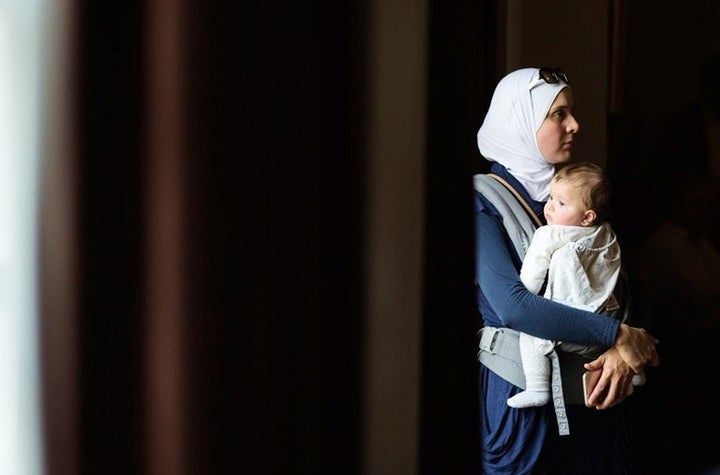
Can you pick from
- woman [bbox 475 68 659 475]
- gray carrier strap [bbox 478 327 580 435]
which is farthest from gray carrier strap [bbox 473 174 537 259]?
gray carrier strap [bbox 478 327 580 435]

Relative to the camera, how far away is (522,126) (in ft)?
3.63

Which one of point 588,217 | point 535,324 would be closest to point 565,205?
point 588,217

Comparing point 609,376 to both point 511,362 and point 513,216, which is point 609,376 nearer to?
point 511,362

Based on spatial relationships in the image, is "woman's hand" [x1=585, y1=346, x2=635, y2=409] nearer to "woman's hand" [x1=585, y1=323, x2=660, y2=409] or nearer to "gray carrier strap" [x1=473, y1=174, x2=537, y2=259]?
"woman's hand" [x1=585, y1=323, x2=660, y2=409]

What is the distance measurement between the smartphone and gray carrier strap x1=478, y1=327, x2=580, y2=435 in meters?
0.01

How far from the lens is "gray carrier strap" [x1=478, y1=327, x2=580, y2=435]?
1070 millimetres

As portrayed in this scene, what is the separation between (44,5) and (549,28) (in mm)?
815

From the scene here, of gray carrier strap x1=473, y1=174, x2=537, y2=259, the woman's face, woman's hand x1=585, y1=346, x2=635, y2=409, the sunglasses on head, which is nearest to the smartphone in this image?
woman's hand x1=585, y1=346, x2=635, y2=409

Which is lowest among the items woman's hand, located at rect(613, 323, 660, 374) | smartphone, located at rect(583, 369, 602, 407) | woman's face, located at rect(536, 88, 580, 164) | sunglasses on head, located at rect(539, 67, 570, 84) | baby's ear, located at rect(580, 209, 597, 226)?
smartphone, located at rect(583, 369, 602, 407)

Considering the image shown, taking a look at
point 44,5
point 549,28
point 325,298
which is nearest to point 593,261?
point 549,28

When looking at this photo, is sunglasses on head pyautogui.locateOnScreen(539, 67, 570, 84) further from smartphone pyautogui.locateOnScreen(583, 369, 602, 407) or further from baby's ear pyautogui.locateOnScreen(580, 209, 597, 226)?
smartphone pyautogui.locateOnScreen(583, 369, 602, 407)

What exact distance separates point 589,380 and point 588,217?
215 mm

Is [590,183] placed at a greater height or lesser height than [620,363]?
greater

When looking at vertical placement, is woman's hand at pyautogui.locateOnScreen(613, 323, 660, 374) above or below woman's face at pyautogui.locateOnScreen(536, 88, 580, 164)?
below
